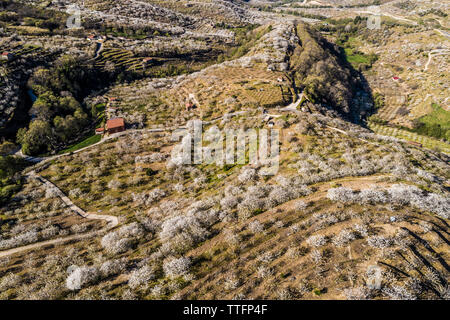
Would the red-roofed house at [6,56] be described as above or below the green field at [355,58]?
below

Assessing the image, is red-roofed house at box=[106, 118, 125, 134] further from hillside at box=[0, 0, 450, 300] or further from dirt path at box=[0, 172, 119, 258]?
dirt path at box=[0, 172, 119, 258]

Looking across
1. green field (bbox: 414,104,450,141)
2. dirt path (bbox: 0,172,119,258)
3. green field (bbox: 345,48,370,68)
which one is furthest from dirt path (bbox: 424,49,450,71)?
dirt path (bbox: 0,172,119,258)

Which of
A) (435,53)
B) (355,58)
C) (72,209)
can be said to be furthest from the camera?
(355,58)

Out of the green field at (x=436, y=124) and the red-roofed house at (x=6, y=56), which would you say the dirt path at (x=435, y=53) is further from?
the red-roofed house at (x=6, y=56)

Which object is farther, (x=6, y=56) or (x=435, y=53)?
(x=435, y=53)

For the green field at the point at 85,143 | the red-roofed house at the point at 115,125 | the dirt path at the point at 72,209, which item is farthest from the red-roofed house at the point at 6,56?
the dirt path at the point at 72,209

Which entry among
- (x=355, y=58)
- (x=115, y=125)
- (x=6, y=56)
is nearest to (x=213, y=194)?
(x=115, y=125)

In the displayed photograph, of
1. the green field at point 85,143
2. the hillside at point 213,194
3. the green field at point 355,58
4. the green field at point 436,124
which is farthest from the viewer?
the green field at point 355,58

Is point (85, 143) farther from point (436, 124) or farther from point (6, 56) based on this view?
point (436, 124)

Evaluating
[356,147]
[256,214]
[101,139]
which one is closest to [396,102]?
[356,147]

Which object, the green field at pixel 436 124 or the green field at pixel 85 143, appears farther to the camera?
the green field at pixel 436 124
